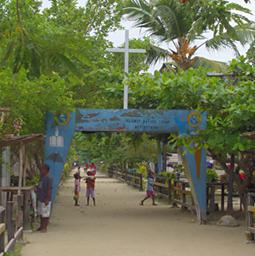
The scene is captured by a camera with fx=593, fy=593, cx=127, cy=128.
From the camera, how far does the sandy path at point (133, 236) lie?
→ 36.8 feet

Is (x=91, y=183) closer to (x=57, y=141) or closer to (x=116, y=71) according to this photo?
(x=116, y=71)

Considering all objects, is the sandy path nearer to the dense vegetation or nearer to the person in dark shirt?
the person in dark shirt

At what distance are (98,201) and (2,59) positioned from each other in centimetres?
2049

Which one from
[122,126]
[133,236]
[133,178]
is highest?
[122,126]

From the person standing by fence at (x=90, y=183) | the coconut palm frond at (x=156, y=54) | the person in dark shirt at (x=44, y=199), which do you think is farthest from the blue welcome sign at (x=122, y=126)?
the coconut palm frond at (x=156, y=54)

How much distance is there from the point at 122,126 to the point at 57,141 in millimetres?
1838

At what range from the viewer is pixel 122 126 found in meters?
16.5

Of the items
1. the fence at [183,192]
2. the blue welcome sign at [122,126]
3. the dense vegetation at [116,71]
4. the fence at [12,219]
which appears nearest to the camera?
the dense vegetation at [116,71]

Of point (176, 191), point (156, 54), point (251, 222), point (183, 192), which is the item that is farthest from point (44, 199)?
point (156, 54)

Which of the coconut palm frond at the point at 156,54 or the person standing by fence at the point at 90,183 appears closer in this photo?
the person standing by fence at the point at 90,183

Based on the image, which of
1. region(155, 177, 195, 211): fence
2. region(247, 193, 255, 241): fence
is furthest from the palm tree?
region(247, 193, 255, 241): fence

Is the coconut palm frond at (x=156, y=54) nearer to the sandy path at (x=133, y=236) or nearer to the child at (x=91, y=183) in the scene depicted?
the child at (x=91, y=183)

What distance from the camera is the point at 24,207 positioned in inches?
559

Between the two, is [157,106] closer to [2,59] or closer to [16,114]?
[16,114]
